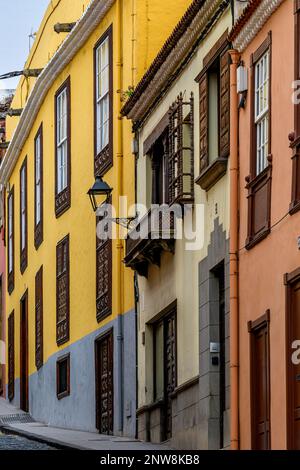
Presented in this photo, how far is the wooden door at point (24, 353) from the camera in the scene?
38875 mm

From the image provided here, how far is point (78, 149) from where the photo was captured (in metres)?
32.1

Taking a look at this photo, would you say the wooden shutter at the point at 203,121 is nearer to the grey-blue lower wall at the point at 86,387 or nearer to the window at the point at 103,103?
the grey-blue lower wall at the point at 86,387

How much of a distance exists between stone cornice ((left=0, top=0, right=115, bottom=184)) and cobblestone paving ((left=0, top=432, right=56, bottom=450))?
7686mm

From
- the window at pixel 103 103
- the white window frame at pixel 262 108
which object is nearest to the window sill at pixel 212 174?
the white window frame at pixel 262 108

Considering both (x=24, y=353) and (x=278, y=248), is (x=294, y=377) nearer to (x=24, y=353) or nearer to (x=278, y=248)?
(x=278, y=248)

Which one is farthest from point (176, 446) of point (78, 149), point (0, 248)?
point (0, 248)

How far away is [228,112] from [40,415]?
604 inches

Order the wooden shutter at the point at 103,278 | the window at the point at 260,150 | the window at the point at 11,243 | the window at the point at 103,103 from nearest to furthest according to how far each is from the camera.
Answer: the window at the point at 260,150 < the wooden shutter at the point at 103,278 < the window at the point at 103,103 < the window at the point at 11,243

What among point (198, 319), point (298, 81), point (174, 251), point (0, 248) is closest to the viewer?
point (298, 81)

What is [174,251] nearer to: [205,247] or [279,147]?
[205,247]

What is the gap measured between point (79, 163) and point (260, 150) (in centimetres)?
1202

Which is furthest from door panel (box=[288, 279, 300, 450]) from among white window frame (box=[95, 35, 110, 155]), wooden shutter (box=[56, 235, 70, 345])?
wooden shutter (box=[56, 235, 70, 345])

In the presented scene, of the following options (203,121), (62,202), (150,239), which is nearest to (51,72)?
(62,202)

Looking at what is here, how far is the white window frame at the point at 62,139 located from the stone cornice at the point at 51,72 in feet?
1.79
